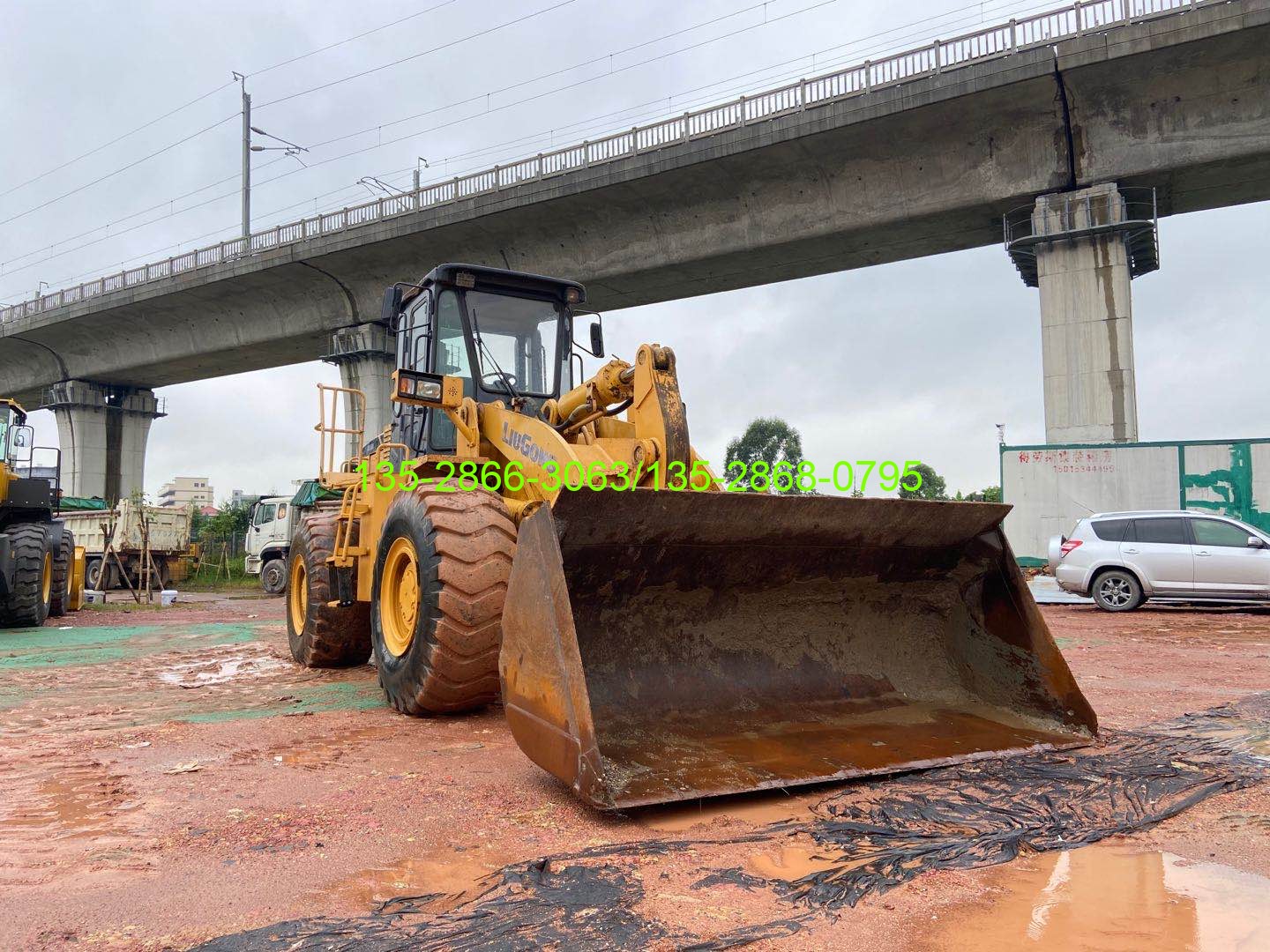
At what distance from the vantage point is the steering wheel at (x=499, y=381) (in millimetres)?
6016

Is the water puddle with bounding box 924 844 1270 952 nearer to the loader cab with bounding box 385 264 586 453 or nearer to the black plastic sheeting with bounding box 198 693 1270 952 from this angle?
the black plastic sheeting with bounding box 198 693 1270 952

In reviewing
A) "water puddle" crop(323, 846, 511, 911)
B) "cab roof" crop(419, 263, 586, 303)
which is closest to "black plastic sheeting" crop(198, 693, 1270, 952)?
"water puddle" crop(323, 846, 511, 911)

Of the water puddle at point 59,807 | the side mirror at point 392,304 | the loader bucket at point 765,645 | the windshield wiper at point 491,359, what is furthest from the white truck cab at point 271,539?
the loader bucket at point 765,645

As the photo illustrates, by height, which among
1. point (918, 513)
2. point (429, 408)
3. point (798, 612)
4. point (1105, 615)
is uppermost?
point (429, 408)

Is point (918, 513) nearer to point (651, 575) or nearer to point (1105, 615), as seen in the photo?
point (651, 575)

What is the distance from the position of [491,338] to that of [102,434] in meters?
34.2

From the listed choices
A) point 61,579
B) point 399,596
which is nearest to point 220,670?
point 399,596

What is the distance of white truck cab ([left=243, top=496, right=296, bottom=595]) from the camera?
2250 centimetres

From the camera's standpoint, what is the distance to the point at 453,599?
467 centimetres

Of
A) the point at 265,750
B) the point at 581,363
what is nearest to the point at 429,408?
the point at 581,363

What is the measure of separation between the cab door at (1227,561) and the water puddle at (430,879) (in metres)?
12.3

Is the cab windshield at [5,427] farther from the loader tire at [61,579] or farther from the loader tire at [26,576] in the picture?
the loader tire at [61,579]

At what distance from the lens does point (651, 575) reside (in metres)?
4.17

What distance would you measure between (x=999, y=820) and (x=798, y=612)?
5.11 ft
